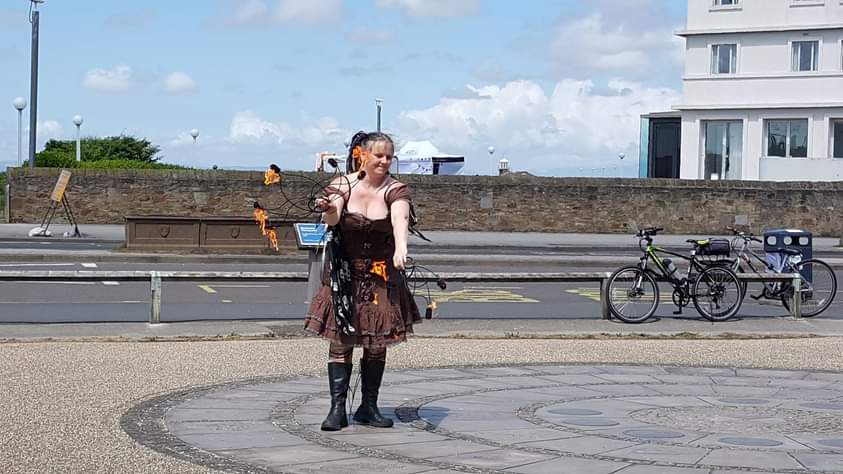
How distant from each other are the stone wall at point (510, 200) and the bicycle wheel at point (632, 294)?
21.3 meters

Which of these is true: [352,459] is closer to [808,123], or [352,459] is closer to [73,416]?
[73,416]

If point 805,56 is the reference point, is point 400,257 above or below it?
below

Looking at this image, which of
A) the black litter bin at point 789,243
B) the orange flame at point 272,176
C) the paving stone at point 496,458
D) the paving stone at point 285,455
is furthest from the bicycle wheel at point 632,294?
the paving stone at point 285,455

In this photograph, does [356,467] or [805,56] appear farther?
[805,56]

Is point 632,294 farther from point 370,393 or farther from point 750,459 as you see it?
point 750,459

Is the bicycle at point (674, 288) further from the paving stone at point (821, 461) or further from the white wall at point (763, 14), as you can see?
the white wall at point (763, 14)

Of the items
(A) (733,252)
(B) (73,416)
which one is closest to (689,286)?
(A) (733,252)

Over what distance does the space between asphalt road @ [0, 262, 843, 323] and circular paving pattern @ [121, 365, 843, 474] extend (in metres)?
5.42

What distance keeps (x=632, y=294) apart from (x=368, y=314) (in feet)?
25.9

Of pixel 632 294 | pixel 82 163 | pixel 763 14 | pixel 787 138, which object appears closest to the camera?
pixel 632 294

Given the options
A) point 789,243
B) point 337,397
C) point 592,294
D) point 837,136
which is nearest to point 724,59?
point 837,136

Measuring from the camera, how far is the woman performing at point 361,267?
25.4 feet

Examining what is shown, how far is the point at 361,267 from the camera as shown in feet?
25.6

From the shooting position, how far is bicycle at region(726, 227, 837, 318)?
642 inches
